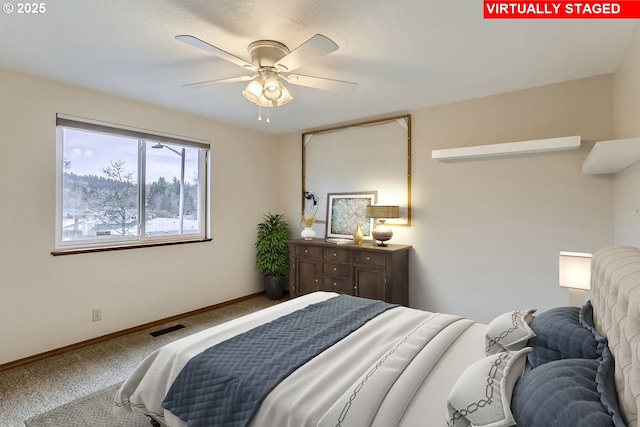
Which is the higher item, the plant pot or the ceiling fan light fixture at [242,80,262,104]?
the ceiling fan light fixture at [242,80,262,104]

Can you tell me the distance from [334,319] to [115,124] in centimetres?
299

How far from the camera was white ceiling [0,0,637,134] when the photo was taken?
1882 millimetres

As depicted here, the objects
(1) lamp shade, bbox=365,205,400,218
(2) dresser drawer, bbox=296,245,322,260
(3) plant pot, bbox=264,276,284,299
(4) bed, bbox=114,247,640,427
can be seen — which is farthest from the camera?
(3) plant pot, bbox=264,276,284,299

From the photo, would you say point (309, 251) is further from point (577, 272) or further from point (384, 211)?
point (577, 272)

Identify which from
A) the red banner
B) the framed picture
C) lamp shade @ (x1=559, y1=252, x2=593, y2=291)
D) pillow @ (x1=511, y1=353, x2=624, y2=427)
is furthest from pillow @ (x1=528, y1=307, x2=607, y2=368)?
the framed picture

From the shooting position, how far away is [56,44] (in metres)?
2.26

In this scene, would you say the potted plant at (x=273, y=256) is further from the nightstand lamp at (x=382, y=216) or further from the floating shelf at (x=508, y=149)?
the floating shelf at (x=508, y=149)

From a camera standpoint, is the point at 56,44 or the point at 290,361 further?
the point at 56,44

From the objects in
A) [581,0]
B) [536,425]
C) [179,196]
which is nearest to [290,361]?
[536,425]

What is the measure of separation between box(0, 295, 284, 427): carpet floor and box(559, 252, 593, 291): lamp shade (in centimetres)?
289

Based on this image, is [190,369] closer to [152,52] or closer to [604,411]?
[604,411]

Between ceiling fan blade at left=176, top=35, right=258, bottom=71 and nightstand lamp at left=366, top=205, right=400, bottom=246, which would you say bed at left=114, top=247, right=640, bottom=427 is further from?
nightstand lamp at left=366, top=205, right=400, bottom=246

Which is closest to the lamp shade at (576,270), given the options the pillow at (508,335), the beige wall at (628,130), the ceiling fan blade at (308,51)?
the beige wall at (628,130)

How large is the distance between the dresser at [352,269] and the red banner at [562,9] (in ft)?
7.42
